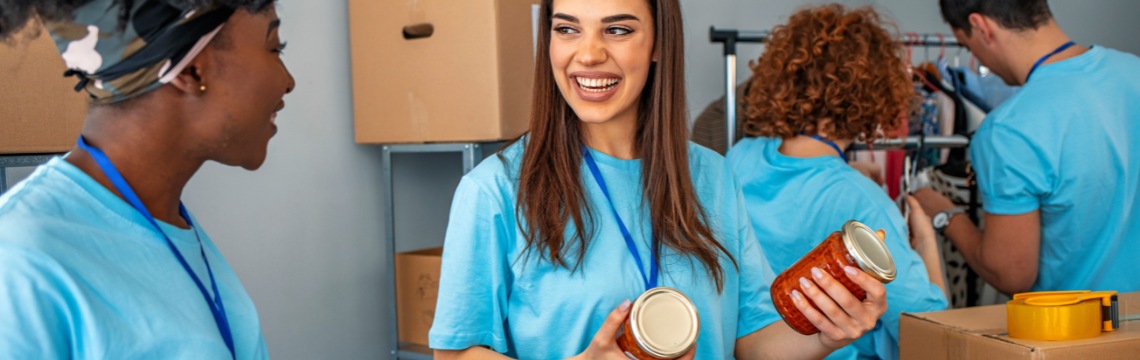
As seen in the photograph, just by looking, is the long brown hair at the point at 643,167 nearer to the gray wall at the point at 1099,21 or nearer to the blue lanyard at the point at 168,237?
the blue lanyard at the point at 168,237

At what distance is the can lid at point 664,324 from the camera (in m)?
0.78

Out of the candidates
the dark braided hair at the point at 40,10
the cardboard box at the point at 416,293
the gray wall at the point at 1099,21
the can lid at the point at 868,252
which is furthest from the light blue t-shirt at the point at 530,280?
the gray wall at the point at 1099,21

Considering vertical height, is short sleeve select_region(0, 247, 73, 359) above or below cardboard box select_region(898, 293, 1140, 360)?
above

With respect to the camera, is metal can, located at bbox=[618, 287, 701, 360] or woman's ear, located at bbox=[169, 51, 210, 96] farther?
metal can, located at bbox=[618, 287, 701, 360]

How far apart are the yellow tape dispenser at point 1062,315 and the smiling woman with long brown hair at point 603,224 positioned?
0.96 feet

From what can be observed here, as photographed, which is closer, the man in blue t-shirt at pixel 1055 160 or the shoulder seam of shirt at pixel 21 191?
the shoulder seam of shirt at pixel 21 191

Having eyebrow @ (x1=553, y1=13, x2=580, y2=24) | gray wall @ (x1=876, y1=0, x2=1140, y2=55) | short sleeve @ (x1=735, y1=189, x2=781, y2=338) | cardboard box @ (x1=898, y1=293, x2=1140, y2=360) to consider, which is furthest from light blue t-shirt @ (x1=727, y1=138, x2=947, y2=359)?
gray wall @ (x1=876, y1=0, x2=1140, y2=55)

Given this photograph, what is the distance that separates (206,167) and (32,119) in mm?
640

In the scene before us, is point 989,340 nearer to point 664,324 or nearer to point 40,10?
point 664,324

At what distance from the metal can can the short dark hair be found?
4.59 ft

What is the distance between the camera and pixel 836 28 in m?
1.60

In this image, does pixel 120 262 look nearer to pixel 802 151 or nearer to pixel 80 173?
pixel 80 173

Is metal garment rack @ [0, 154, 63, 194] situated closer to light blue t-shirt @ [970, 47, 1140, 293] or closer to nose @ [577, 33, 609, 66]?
nose @ [577, 33, 609, 66]

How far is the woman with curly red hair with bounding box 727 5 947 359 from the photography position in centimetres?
151
